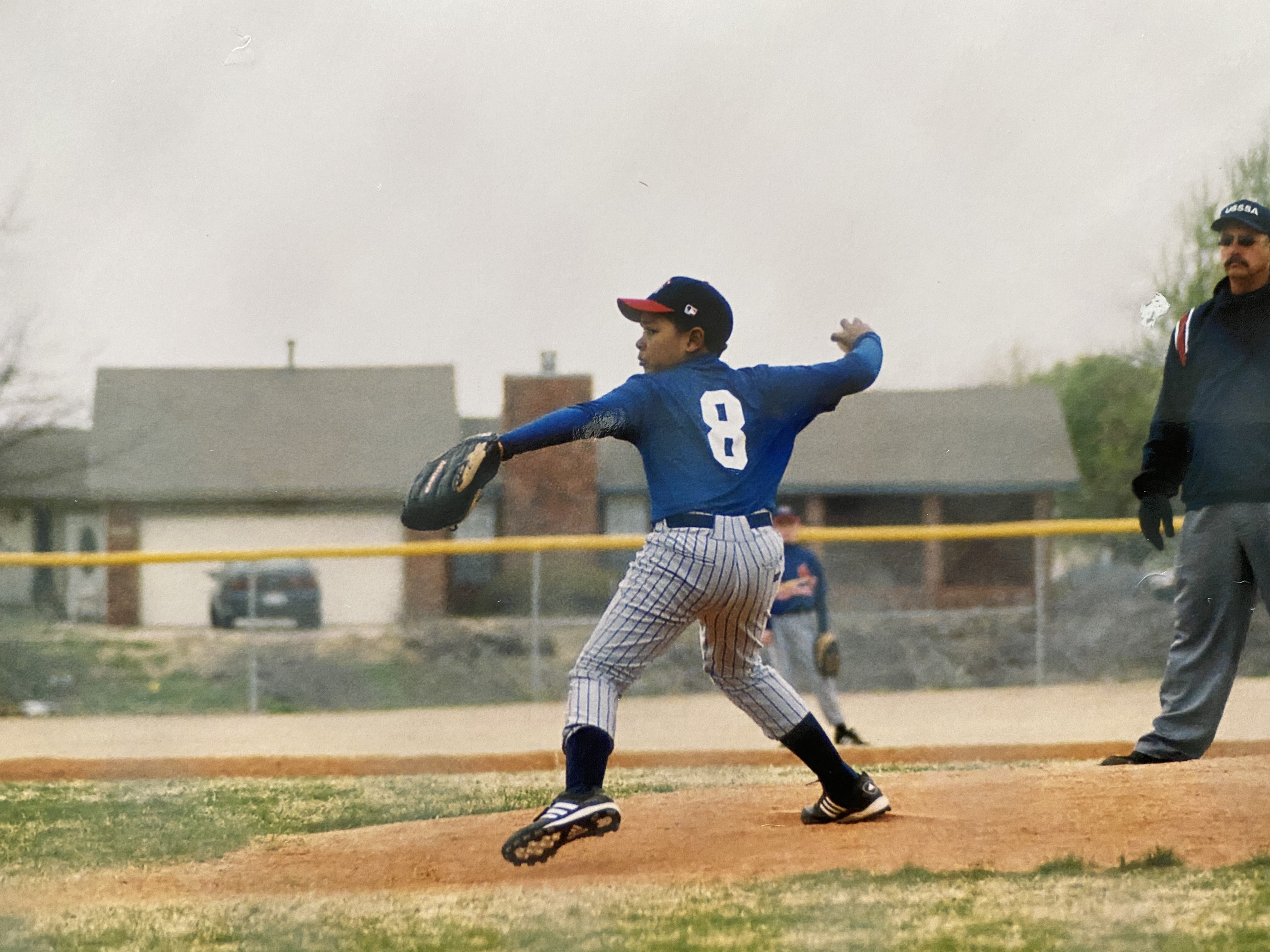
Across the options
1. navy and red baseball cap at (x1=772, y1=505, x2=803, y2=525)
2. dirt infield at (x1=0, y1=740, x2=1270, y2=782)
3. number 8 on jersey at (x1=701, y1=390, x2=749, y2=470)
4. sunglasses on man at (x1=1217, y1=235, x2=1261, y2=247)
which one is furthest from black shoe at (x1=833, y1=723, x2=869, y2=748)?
number 8 on jersey at (x1=701, y1=390, x2=749, y2=470)

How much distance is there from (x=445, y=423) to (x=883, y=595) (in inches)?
208

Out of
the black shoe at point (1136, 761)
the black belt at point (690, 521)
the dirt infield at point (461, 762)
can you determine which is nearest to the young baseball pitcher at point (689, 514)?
the black belt at point (690, 521)

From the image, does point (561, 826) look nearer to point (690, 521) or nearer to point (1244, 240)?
point (690, 521)

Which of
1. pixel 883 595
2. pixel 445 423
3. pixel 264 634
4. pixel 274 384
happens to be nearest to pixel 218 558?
pixel 264 634

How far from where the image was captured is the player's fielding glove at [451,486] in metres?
2.81

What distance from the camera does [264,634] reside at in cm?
848

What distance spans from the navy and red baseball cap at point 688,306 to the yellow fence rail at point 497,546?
156 inches

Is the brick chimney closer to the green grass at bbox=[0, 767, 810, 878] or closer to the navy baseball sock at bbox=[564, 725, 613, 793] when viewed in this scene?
the green grass at bbox=[0, 767, 810, 878]

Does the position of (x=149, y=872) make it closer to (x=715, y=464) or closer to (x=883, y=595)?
(x=715, y=464)

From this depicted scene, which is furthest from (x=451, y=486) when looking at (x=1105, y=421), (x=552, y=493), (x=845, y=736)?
(x=1105, y=421)

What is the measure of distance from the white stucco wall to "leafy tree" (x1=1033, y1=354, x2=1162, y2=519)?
3.62 meters

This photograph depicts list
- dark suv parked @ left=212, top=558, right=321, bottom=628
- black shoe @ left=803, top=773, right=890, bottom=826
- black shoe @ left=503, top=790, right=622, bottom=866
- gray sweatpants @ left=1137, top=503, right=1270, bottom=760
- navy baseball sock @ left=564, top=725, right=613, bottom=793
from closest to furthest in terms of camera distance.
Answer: black shoe @ left=503, top=790, right=622, bottom=866 → navy baseball sock @ left=564, top=725, right=613, bottom=793 → black shoe @ left=803, top=773, right=890, bottom=826 → gray sweatpants @ left=1137, top=503, right=1270, bottom=760 → dark suv parked @ left=212, top=558, right=321, bottom=628

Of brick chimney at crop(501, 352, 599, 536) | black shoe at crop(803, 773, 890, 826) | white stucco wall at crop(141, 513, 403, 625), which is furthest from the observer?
white stucco wall at crop(141, 513, 403, 625)

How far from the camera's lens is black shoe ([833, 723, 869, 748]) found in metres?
6.49
